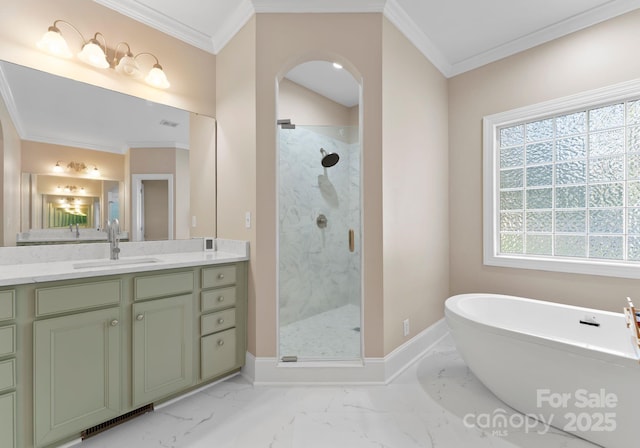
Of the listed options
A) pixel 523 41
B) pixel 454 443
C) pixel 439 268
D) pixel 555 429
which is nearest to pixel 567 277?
pixel 439 268

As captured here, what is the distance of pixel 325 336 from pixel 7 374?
78.9 inches

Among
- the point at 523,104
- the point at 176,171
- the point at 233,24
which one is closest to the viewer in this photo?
the point at 233,24

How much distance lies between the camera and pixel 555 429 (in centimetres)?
159

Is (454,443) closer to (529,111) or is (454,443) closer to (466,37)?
(529,111)

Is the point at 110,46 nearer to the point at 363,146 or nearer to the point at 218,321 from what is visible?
the point at 363,146

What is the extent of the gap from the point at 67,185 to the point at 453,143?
3367 millimetres

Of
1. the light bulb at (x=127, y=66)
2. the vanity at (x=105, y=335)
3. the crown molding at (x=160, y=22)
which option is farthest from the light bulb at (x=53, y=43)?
the vanity at (x=105, y=335)

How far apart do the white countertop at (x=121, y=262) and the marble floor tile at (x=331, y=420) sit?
888 mm

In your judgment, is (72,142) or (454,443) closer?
(454,443)

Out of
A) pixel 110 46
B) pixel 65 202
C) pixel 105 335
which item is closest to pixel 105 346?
pixel 105 335

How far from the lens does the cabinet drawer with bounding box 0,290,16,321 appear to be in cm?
126

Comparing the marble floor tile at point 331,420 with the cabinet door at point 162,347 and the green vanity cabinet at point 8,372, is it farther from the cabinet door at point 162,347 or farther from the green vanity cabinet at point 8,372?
the green vanity cabinet at point 8,372

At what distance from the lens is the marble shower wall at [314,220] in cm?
257

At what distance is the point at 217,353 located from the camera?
2.00m
